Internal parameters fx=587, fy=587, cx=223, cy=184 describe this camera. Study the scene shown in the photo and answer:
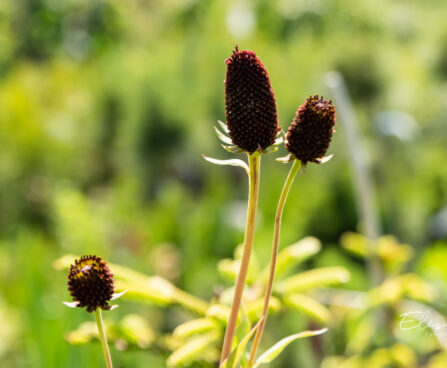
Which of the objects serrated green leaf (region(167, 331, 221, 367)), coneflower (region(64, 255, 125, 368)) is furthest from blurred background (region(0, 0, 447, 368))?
coneflower (region(64, 255, 125, 368))

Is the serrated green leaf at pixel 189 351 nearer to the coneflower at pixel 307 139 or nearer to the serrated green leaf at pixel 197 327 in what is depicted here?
the serrated green leaf at pixel 197 327

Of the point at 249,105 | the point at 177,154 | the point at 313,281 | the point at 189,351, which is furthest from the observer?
the point at 177,154

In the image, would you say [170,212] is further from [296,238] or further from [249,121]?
[249,121]

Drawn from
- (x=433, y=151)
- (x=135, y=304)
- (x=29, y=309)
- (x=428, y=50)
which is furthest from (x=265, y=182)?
(x=428, y=50)

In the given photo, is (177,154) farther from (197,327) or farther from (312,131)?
(312,131)

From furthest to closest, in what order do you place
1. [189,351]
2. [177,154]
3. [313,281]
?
[177,154]
[313,281]
[189,351]

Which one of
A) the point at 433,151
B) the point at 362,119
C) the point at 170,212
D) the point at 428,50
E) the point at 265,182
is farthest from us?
the point at 428,50

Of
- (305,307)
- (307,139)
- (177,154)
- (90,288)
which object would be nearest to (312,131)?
(307,139)

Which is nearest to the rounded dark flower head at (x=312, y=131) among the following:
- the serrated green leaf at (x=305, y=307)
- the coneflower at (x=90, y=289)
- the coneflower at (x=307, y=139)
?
the coneflower at (x=307, y=139)
